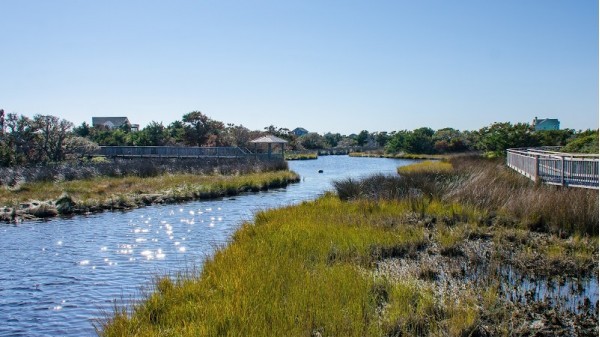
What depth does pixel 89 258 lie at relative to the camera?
12625 millimetres

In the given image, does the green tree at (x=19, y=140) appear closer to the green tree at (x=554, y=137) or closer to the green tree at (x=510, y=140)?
the green tree at (x=510, y=140)

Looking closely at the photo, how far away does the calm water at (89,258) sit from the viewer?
856 centimetres

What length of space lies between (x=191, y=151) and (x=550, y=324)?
40.0 metres

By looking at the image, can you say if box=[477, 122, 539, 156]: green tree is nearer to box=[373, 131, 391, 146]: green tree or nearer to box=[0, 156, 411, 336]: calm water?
box=[0, 156, 411, 336]: calm water

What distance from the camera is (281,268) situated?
27.5ft

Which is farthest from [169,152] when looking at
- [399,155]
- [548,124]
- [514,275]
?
[548,124]

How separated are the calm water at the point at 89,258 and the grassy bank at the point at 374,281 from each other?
1284 millimetres

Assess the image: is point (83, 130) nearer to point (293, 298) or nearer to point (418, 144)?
point (418, 144)

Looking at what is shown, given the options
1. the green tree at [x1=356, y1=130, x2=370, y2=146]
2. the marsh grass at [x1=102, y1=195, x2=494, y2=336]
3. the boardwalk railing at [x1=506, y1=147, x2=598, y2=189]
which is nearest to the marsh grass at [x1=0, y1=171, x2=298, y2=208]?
the marsh grass at [x1=102, y1=195, x2=494, y2=336]

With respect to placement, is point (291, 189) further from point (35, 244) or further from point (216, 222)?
point (35, 244)

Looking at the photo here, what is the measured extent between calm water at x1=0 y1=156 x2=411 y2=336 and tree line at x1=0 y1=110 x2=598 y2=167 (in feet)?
63.7

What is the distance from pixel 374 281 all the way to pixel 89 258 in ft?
25.9

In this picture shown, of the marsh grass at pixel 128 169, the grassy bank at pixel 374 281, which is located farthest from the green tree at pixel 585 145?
the marsh grass at pixel 128 169

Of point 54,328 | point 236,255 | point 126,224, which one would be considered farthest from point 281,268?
point 126,224
